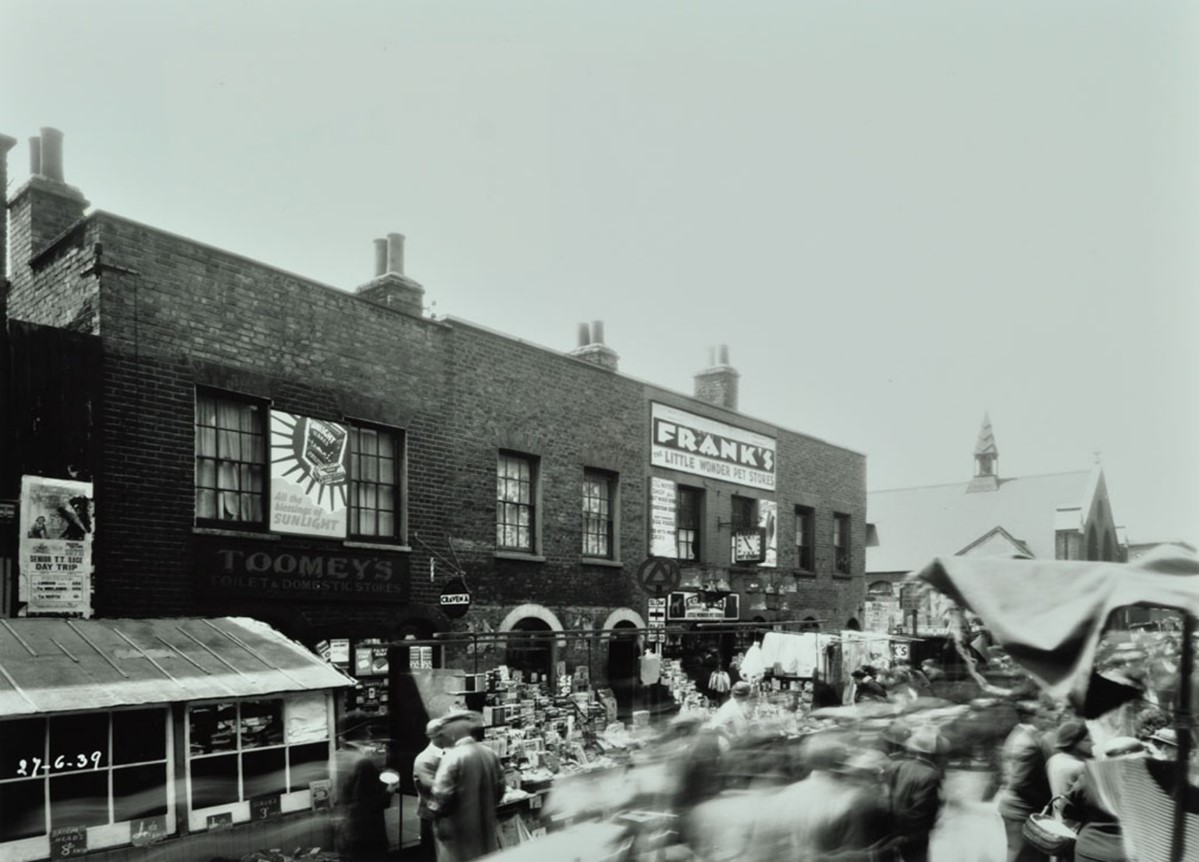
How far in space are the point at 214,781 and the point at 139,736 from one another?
816 millimetres

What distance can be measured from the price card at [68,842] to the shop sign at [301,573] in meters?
3.61

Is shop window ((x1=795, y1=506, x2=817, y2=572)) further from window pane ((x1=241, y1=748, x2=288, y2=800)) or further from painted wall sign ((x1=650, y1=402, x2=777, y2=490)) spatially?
window pane ((x1=241, y1=748, x2=288, y2=800))

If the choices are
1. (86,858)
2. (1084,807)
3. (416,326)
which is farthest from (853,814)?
(416,326)

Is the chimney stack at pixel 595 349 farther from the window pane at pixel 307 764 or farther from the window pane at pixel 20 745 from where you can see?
the window pane at pixel 20 745

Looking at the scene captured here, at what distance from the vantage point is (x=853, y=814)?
5012 mm

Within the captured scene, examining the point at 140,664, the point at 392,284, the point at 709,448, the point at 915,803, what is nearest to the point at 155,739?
the point at 140,664

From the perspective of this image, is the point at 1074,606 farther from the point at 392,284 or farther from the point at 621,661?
the point at 621,661

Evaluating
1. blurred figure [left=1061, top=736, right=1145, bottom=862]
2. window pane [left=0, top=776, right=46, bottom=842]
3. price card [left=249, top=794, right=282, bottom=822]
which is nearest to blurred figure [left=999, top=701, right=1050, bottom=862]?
blurred figure [left=1061, top=736, right=1145, bottom=862]

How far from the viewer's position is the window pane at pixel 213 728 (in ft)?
27.7

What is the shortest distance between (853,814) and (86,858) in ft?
20.0

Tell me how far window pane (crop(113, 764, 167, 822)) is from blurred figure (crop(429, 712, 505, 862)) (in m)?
2.41

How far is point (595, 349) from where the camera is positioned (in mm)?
18359

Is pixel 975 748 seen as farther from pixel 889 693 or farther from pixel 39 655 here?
pixel 39 655

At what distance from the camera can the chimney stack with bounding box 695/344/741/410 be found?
21.8 metres
